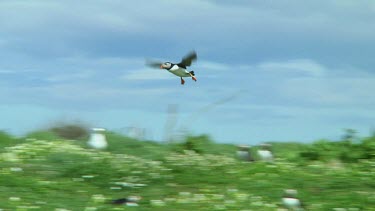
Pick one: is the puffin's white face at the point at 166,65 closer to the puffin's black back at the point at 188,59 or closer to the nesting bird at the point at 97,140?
the puffin's black back at the point at 188,59

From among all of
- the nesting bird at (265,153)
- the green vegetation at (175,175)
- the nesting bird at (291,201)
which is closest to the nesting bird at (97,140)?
the green vegetation at (175,175)

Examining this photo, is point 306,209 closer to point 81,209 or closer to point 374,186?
point 374,186

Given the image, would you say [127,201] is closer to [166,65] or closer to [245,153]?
[166,65]

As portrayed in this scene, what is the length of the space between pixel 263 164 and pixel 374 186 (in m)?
2.07

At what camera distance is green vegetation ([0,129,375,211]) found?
9.75 m

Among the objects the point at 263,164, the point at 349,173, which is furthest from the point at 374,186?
the point at 263,164

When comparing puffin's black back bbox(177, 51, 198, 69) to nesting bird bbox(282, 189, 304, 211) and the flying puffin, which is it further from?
nesting bird bbox(282, 189, 304, 211)

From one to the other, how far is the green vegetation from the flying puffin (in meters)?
1.63

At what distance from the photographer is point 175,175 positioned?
1173 centimetres

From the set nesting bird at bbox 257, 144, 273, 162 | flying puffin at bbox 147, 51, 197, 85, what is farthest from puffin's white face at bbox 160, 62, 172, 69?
nesting bird at bbox 257, 144, 273, 162

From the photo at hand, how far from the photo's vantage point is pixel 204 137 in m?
15.8

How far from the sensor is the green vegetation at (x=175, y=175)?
9.75 metres

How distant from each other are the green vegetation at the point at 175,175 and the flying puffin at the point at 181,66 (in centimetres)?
163

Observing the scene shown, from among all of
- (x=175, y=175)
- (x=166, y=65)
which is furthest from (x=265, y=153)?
(x=166, y=65)
